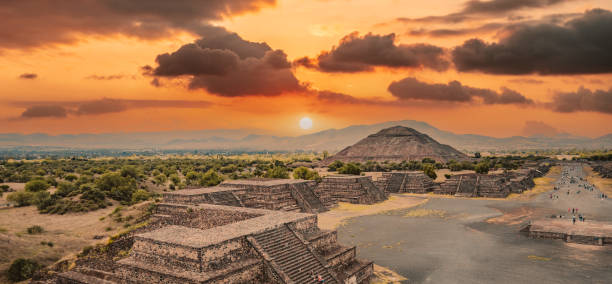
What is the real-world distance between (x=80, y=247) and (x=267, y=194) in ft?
57.5

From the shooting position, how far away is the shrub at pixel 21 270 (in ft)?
80.3

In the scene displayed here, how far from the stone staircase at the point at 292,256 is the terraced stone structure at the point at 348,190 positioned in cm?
3245

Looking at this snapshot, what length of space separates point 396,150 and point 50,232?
13609cm

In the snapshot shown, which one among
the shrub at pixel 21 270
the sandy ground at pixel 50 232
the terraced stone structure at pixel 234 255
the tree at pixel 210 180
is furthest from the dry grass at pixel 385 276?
the tree at pixel 210 180

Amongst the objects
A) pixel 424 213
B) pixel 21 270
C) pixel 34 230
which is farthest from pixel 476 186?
pixel 21 270

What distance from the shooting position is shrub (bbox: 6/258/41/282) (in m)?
24.5

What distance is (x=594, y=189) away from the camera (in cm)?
7212

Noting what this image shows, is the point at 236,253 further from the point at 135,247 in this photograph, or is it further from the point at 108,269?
the point at 108,269

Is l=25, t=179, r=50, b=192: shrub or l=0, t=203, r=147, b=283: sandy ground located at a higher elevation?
l=25, t=179, r=50, b=192: shrub

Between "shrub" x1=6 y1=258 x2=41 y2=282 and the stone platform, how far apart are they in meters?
40.0

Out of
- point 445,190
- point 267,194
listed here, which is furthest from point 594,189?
point 267,194

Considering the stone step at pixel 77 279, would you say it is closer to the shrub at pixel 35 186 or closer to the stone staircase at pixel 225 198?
the stone staircase at pixel 225 198

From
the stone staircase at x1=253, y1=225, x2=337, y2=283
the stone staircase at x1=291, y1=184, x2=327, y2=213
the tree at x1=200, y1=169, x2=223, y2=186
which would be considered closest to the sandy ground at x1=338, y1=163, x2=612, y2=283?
the stone staircase at x1=291, y1=184, x2=327, y2=213

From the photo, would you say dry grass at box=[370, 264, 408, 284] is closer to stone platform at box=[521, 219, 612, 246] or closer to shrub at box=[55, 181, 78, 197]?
stone platform at box=[521, 219, 612, 246]
